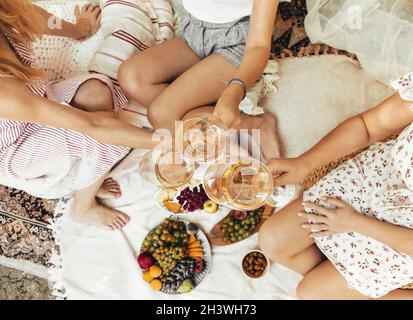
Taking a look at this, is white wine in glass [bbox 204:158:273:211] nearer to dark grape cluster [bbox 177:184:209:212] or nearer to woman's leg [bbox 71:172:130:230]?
dark grape cluster [bbox 177:184:209:212]

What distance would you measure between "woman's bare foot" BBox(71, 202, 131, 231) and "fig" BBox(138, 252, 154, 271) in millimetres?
139

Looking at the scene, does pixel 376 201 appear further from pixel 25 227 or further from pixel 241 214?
pixel 25 227

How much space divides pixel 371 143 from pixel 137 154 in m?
0.80

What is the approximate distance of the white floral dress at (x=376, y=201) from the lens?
106 cm

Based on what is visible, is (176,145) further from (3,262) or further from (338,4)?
(3,262)

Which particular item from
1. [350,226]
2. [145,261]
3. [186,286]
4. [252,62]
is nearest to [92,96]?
[252,62]

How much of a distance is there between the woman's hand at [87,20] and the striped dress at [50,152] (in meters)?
0.33

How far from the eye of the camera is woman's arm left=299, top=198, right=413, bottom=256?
3.46 ft

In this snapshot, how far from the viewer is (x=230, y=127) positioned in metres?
1.06

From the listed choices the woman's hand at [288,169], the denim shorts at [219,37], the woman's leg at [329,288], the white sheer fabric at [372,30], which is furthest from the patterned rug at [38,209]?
the woman's leg at [329,288]

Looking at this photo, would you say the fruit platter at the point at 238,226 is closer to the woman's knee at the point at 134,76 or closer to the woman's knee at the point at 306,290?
the woman's knee at the point at 306,290

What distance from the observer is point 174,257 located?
1412 millimetres
